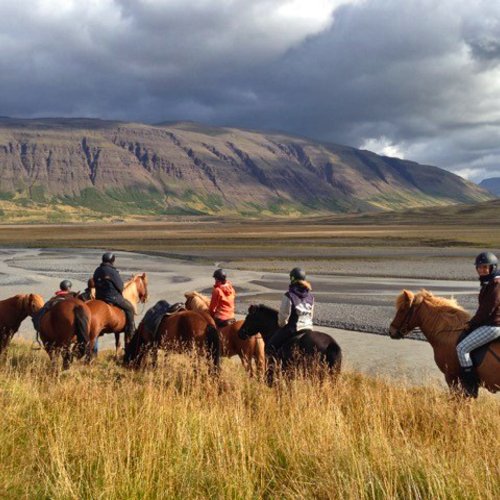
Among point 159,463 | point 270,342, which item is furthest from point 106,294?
point 159,463

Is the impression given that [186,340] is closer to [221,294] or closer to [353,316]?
[221,294]

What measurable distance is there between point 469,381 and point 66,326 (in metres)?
8.49

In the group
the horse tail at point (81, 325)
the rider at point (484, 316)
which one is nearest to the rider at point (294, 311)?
the rider at point (484, 316)

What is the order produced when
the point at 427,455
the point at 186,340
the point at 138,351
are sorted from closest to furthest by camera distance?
1. the point at 427,455
2. the point at 186,340
3. the point at 138,351

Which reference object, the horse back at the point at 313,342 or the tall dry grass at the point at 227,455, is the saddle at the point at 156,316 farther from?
the tall dry grass at the point at 227,455

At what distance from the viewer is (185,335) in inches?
463

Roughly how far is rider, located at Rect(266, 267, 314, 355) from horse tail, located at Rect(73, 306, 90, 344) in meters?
4.70

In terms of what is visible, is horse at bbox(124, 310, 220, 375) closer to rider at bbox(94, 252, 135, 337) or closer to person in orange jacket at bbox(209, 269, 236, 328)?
person in orange jacket at bbox(209, 269, 236, 328)

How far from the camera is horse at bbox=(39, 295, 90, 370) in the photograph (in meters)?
12.2

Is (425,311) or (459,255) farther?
(459,255)

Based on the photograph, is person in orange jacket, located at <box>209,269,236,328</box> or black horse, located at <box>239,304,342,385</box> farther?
person in orange jacket, located at <box>209,269,236,328</box>

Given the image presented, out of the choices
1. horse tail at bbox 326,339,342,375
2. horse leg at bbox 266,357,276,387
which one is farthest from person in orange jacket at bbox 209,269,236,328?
horse tail at bbox 326,339,342,375

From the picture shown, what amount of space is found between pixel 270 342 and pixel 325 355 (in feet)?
3.52

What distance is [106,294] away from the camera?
13.5 meters
